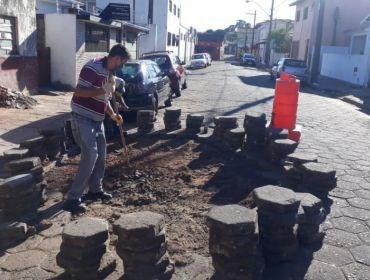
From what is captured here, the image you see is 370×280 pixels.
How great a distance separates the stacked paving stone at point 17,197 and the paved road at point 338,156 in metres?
2.94

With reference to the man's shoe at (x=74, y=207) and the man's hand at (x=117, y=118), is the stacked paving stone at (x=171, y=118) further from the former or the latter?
the man's shoe at (x=74, y=207)

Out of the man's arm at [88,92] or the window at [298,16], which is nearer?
the man's arm at [88,92]

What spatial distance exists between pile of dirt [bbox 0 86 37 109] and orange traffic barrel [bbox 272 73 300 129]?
24.3ft

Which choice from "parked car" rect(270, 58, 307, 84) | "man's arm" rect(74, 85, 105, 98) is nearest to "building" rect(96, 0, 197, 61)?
"parked car" rect(270, 58, 307, 84)

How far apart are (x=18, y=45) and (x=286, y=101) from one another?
9349mm

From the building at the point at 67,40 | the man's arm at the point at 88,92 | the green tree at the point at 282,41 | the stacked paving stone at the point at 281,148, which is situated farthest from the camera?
the green tree at the point at 282,41

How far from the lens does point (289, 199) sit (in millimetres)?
3365

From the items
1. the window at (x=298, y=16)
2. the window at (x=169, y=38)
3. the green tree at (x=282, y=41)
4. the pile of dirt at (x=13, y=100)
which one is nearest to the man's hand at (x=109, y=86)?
the pile of dirt at (x=13, y=100)

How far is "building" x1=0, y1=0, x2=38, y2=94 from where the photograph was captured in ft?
38.4

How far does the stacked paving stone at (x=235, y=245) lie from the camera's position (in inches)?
114

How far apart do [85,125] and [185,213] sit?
4.92 ft

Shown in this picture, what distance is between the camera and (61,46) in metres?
15.3

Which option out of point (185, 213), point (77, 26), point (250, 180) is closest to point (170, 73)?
point (77, 26)

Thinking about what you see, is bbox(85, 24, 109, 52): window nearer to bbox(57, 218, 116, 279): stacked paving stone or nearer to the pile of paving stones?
the pile of paving stones
